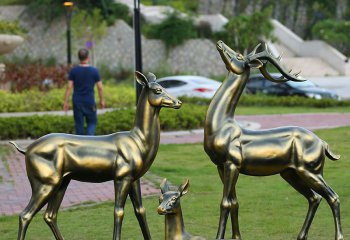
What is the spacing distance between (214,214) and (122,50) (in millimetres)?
32931

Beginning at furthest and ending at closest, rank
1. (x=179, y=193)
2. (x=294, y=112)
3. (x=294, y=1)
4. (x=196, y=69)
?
1. (x=294, y=1)
2. (x=196, y=69)
3. (x=294, y=112)
4. (x=179, y=193)

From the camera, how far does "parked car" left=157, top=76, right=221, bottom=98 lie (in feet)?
92.7

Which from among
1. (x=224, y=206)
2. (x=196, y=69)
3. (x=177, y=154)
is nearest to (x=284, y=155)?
(x=224, y=206)

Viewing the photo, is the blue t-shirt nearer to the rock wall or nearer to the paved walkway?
the paved walkway

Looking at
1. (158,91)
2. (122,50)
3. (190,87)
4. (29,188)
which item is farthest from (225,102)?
(122,50)

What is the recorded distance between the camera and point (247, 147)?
20.3 ft

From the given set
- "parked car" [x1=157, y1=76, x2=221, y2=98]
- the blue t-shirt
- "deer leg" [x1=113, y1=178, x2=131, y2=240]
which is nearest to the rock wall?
"parked car" [x1=157, y1=76, x2=221, y2=98]

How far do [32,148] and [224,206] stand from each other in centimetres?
154

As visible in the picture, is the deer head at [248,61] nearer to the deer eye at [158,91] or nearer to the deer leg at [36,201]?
the deer eye at [158,91]

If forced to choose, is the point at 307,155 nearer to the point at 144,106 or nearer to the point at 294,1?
the point at 144,106

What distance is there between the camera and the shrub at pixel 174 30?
4116 centimetres

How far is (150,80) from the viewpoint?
6.22 metres

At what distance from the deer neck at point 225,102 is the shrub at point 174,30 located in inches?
1373

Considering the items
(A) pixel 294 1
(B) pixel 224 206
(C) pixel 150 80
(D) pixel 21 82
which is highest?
(C) pixel 150 80
